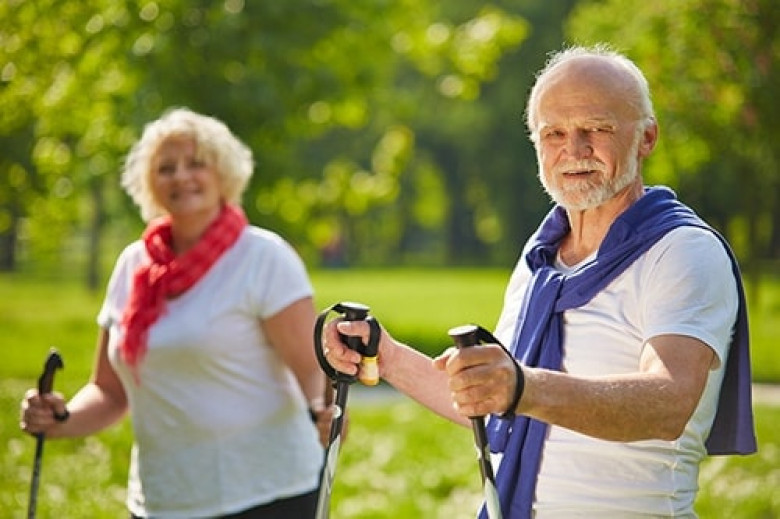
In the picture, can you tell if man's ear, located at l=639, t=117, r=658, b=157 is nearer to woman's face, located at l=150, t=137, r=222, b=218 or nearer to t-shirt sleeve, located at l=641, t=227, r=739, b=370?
t-shirt sleeve, located at l=641, t=227, r=739, b=370

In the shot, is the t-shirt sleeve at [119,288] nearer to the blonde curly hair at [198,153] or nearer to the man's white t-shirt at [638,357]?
the blonde curly hair at [198,153]

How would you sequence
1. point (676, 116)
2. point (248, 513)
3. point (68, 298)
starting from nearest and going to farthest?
point (248, 513) < point (676, 116) < point (68, 298)

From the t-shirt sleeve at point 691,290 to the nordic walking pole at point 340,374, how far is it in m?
0.50

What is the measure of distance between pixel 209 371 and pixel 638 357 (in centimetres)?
164

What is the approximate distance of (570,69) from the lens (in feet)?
8.82

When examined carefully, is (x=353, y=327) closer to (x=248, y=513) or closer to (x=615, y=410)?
(x=615, y=410)

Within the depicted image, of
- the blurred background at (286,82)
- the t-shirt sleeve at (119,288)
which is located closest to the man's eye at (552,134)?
the blurred background at (286,82)

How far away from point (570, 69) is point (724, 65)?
700 cm

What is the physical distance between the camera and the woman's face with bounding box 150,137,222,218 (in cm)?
418

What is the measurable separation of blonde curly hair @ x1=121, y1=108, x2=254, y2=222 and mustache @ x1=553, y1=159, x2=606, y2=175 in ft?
5.63

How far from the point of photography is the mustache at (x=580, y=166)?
8.76ft

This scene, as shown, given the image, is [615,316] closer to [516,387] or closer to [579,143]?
[579,143]

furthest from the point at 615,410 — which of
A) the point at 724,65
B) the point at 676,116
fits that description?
the point at 676,116

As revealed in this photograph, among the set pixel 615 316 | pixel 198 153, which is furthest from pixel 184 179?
pixel 615 316
